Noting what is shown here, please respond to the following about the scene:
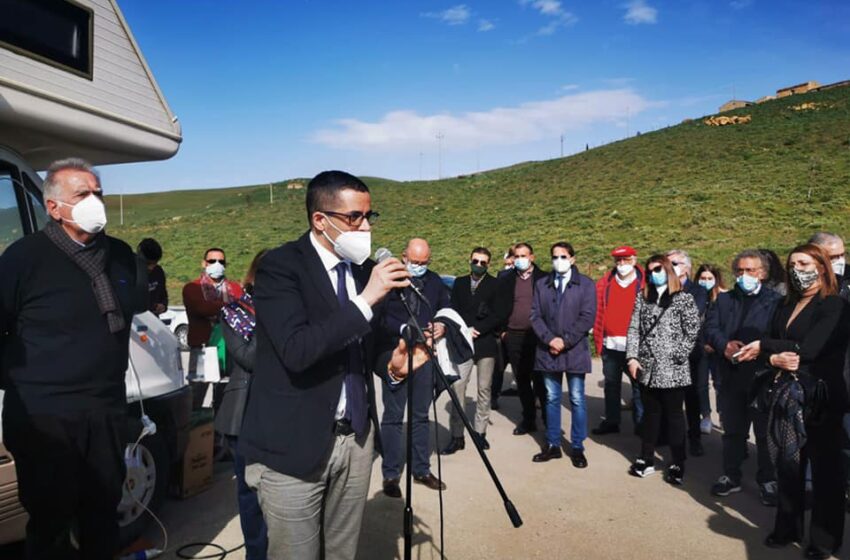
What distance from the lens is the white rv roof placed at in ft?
11.2

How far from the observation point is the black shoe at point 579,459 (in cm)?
620

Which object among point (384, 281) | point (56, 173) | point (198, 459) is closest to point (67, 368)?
point (56, 173)

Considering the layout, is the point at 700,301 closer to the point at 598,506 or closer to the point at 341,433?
the point at 598,506

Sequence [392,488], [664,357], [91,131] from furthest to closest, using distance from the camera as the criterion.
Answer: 1. [664,357]
2. [392,488]
3. [91,131]

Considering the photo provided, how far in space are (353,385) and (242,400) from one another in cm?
167

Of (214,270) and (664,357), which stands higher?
(214,270)

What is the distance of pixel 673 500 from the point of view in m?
5.37

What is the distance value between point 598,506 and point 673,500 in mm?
685

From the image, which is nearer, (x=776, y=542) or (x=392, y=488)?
(x=776, y=542)

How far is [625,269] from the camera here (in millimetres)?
7406

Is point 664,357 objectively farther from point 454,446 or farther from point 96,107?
point 96,107

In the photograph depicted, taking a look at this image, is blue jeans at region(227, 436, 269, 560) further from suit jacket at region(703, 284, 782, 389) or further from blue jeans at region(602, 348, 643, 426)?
blue jeans at region(602, 348, 643, 426)

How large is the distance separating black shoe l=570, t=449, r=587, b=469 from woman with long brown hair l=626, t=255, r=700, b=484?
450mm

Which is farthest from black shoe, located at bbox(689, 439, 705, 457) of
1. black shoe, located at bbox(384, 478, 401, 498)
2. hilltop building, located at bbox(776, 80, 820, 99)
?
hilltop building, located at bbox(776, 80, 820, 99)
